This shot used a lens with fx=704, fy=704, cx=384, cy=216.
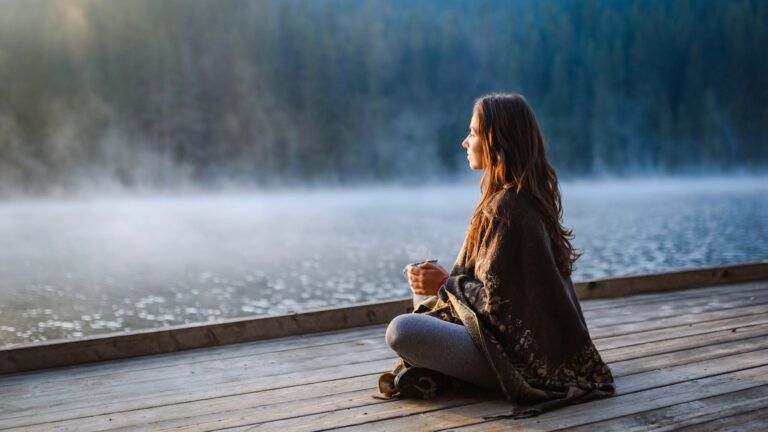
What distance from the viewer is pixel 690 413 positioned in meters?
1.49

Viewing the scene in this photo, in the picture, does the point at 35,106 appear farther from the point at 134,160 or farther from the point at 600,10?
the point at 600,10

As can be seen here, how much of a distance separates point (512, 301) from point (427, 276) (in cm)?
23

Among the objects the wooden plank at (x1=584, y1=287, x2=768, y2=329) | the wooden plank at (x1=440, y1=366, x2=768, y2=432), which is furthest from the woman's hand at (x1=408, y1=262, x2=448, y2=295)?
the wooden plank at (x1=584, y1=287, x2=768, y2=329)

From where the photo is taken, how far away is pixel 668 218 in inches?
540

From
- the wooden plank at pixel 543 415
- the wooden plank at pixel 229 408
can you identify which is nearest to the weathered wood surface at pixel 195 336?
the wooden plank at pixel 229 408

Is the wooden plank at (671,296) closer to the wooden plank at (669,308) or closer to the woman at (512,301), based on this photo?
the wooden plank at (669,308)

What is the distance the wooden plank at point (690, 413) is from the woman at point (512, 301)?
125mm

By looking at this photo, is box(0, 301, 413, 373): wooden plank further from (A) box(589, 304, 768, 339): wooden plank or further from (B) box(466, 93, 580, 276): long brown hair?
(B) box(466, 93, 580, 276): long brown hair

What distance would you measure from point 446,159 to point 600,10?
21.4 feet

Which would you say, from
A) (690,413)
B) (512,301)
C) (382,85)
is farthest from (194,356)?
(382,85)

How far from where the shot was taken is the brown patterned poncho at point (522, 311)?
5.08ft

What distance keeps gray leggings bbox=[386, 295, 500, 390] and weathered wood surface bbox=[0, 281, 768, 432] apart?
0.23 feet

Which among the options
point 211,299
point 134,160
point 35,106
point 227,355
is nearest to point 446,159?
point 134,160

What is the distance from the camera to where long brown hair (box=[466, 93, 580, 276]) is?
62.1 inches
